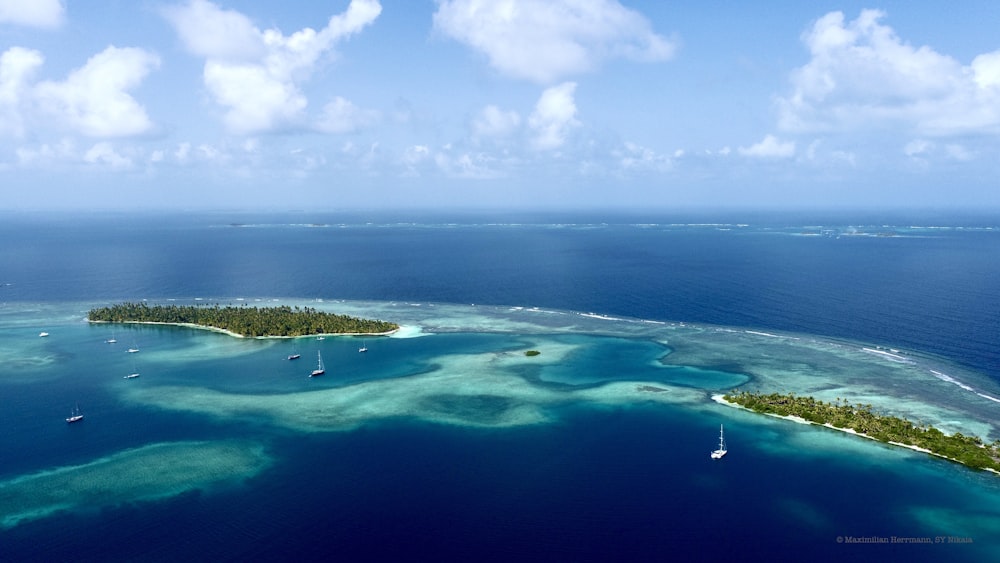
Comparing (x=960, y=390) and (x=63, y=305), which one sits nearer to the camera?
(x=960, y=390)

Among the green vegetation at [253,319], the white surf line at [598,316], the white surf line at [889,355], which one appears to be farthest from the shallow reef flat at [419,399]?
the white surf line at [598,316]

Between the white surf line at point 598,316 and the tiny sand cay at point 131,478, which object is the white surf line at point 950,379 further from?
the tiny sand cay at point 131,478

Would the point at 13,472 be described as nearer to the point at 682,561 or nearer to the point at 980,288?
the point at 682,561

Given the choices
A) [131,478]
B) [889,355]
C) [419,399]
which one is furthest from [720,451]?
[131,478]

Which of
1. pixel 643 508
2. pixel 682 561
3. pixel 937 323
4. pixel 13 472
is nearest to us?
pixel 682 561

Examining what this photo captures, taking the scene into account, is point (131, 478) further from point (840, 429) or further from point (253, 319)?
point (840, 429)

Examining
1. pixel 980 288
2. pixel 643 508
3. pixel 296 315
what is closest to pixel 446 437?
pixel 643 508
